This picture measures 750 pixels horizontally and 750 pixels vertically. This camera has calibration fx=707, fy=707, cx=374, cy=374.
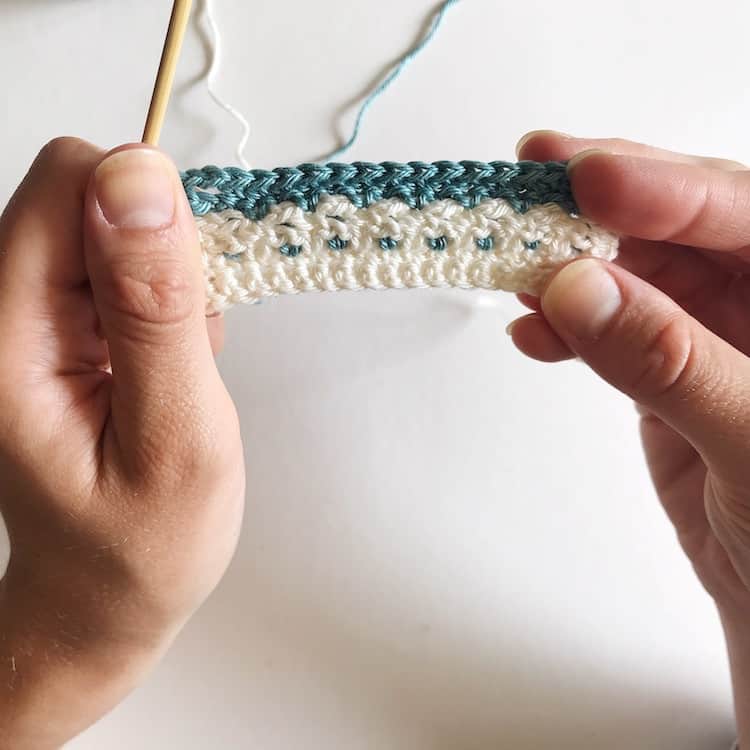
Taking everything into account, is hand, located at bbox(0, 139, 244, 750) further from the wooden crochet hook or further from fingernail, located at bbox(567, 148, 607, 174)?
fingernail, located at bbox(567, 148, 607, 174)

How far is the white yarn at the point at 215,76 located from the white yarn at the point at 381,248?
361mm

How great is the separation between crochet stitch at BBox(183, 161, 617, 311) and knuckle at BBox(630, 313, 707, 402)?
129mm

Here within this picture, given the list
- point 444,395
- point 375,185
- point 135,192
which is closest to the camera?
point 135,192

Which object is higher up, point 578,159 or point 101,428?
point 578,159

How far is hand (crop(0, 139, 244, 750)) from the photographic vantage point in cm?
57

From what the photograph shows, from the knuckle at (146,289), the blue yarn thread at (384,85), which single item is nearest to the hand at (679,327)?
the blue yarn thread at (384,85)

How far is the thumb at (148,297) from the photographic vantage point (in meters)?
0.56

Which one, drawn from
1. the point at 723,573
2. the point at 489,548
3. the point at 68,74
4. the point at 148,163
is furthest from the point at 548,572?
the point at 68,74

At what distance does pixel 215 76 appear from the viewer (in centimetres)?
101

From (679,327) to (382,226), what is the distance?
0.29m

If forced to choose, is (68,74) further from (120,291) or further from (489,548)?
(489,548)

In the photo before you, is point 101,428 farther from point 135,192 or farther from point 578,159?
point 578,159

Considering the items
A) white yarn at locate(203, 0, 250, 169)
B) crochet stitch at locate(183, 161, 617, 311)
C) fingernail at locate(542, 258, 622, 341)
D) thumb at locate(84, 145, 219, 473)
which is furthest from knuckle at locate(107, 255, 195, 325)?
white yarn at locate(203, 0, 250, 169)

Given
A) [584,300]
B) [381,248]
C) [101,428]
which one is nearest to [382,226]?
[381,248]
